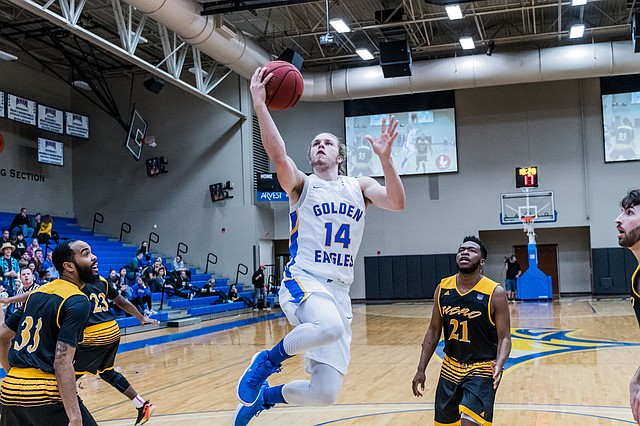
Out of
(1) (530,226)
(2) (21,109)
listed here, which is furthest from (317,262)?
(2) (21,109)

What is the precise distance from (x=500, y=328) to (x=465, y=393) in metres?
0.48

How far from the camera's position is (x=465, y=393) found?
4.38m

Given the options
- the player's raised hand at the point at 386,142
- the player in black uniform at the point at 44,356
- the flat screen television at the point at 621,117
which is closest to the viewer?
the player in black uniform at the point at 44,356

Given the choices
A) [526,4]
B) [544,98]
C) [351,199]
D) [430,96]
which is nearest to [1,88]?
[430,96]

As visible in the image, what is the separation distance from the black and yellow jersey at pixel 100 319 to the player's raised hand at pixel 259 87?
2826 mm

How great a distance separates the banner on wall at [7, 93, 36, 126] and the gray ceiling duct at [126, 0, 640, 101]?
6273mm

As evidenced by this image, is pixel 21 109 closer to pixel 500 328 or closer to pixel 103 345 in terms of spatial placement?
pixel 103 345

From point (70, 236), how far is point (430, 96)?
1253 centimetres

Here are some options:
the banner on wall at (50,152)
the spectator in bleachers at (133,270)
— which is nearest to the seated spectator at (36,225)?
the spectator in bleachers at (133,270)

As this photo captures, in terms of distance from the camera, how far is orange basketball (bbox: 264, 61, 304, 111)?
164 inches

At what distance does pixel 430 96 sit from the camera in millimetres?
23953

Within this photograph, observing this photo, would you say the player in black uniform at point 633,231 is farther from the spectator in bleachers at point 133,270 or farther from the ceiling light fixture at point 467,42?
the ceiling light fixture at point 467,42

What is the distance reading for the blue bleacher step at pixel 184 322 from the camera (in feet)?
52.9

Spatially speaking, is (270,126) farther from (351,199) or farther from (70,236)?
(70,236)
